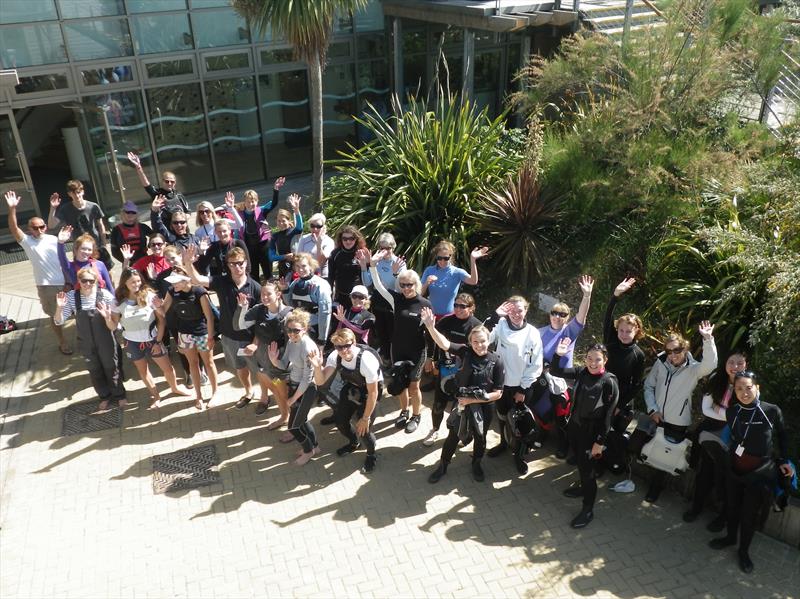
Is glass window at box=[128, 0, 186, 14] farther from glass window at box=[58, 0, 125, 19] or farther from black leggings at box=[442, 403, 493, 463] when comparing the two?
black leggings at box=[442, 403, 493, 463]

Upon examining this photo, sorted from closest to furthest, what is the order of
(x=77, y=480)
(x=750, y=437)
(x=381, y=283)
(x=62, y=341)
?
(x=750, y=437) < (x=77, y=480) < (x=381, y=283) < (x=62, y=341)

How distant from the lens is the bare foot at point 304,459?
676 centimetres

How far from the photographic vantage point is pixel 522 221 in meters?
8.64

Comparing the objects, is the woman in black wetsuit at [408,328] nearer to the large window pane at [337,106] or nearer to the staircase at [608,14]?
the staircase at [608,14]

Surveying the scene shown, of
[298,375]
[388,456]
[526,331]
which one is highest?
[526,331]

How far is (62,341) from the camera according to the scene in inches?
346

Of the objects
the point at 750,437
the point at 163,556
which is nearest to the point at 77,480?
the point at 163,556

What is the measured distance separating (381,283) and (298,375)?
1367 mm

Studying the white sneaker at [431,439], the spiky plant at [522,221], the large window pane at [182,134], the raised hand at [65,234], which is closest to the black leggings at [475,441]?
the white sneaker at [431,439]

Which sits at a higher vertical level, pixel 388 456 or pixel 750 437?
pixel 750 437

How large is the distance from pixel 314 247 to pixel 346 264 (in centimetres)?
63

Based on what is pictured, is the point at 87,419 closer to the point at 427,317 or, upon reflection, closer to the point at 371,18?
the point at 427,317

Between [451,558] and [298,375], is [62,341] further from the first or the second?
[451,558]

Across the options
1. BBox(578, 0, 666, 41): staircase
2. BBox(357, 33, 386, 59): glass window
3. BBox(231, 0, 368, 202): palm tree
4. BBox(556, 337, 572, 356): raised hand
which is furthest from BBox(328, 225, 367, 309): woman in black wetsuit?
BBox(357, 33, 386, 59): glass window
